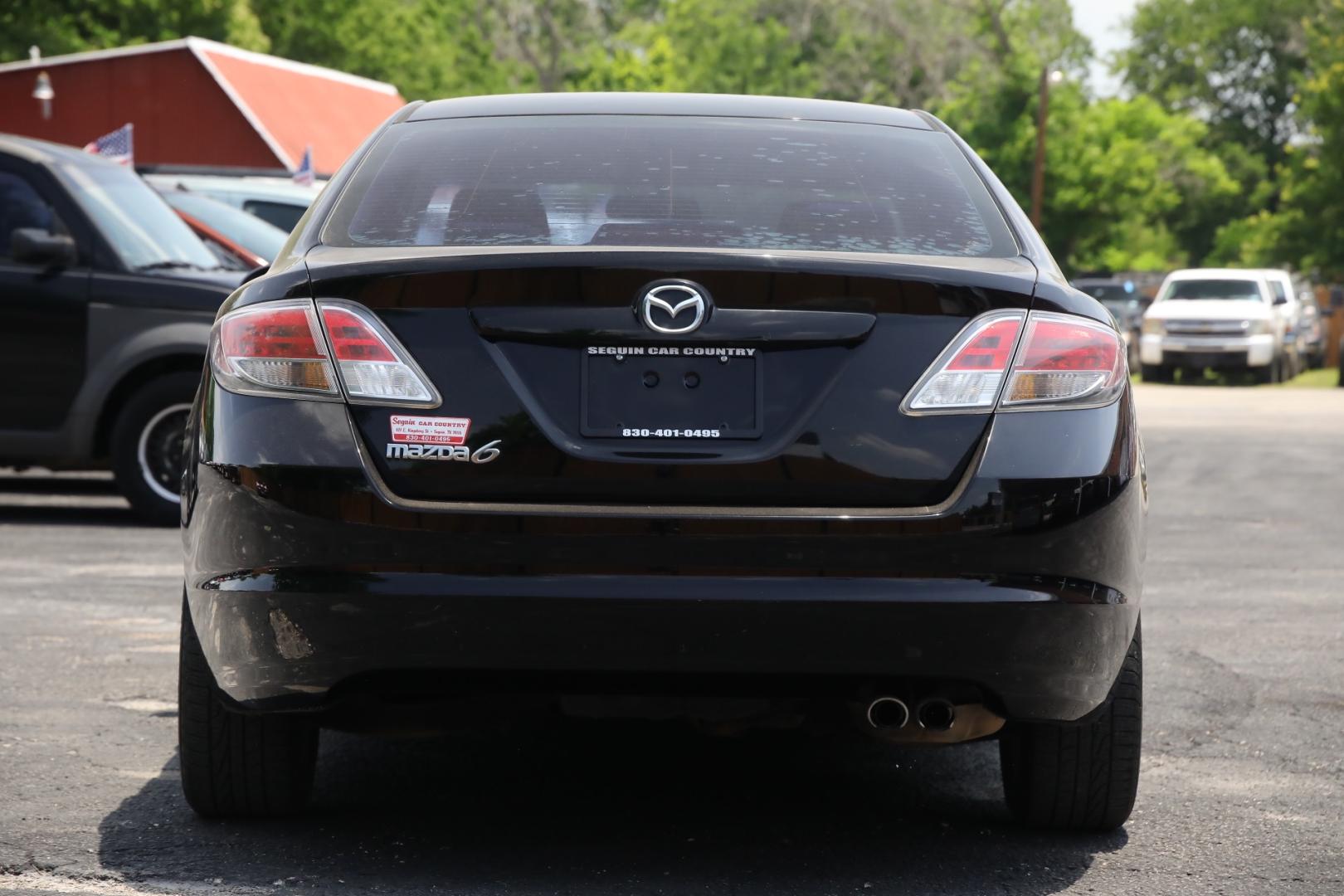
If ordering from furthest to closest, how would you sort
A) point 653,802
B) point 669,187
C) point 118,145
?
point 118,145
point 653,802
point 669,187

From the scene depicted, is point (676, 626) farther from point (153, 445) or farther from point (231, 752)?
point (153, 445)

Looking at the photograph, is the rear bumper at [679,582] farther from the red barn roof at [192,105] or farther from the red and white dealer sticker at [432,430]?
Answer: the red barn roof at [192,105]

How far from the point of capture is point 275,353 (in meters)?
3.74

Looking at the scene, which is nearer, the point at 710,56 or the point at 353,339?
the point at 353,339

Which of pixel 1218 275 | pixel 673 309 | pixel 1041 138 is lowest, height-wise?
pixel 1218 275

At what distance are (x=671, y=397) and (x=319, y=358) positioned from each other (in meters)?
0.64

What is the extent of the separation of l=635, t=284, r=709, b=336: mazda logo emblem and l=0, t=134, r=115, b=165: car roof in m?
6.99

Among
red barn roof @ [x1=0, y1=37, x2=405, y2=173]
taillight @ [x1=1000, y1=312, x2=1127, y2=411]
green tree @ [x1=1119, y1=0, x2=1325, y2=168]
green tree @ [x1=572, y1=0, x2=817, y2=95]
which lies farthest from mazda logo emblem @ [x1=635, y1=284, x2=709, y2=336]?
green tree @ [x1=1119, y1=0, x2=1325, y2=168]

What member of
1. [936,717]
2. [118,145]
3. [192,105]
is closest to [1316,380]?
[192,105]

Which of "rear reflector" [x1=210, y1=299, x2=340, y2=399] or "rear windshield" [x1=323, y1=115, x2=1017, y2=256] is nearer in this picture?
"rear reflector" [x1=210, y1=299, x2=340, y2=399]

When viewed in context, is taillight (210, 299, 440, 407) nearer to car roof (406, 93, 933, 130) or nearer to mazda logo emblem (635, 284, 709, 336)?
mazda logo emblem (635, 284, 709, 336)

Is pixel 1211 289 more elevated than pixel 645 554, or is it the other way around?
pixel 645 554

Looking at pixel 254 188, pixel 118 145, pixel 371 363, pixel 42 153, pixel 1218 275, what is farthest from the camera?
pixel 1218 275

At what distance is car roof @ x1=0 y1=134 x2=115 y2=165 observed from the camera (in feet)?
32.8
